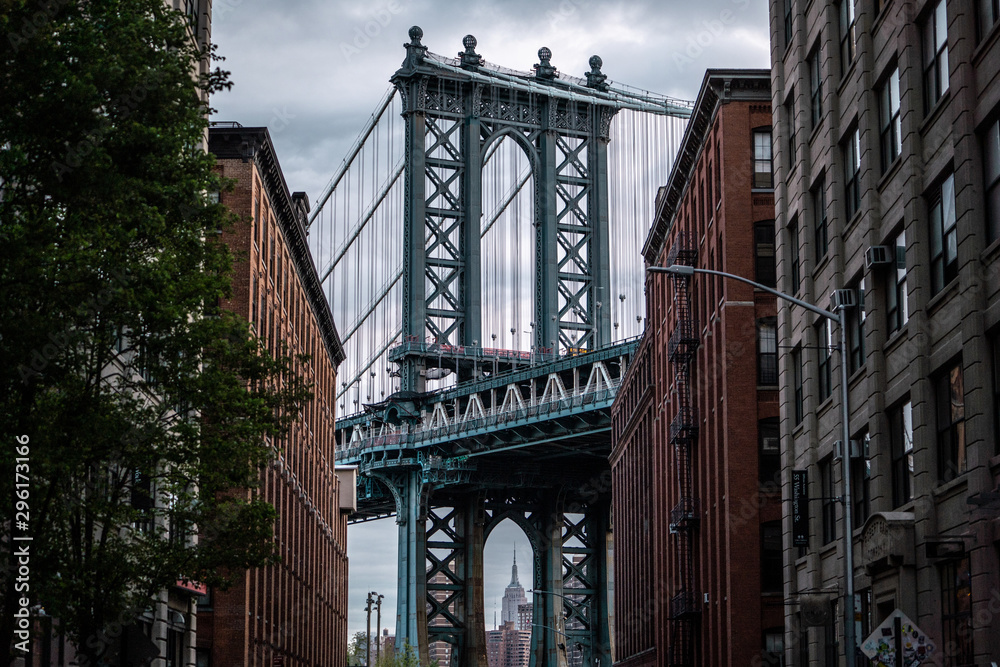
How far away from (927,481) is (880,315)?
4858 mm

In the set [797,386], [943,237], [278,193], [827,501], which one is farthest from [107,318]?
[278,193]

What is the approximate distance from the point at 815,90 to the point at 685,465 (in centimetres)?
2452

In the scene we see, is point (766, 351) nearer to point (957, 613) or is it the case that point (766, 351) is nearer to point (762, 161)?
point (762, 161)

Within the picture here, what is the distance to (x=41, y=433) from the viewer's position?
19812 millimetres

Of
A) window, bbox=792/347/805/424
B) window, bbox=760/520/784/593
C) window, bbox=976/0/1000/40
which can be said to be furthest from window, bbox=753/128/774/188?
window, bbox=976/0/1000/40

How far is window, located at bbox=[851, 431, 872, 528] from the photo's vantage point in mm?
30562

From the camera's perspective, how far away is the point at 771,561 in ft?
156

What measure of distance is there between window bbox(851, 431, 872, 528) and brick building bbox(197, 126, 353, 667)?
43.7ft

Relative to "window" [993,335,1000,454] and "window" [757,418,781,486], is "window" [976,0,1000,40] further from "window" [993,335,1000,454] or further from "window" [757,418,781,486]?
"window" [757,418,781,486]

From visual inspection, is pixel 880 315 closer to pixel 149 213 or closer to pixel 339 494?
pixel 149 213

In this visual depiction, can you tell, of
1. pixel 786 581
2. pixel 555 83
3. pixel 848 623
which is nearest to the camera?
pixel 848 623

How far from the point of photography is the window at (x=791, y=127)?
125ft

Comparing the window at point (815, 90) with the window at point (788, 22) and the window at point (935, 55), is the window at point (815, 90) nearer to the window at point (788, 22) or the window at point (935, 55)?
the window at point (788, 22)

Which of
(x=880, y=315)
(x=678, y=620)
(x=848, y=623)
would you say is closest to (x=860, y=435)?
(x=880, y=315)
